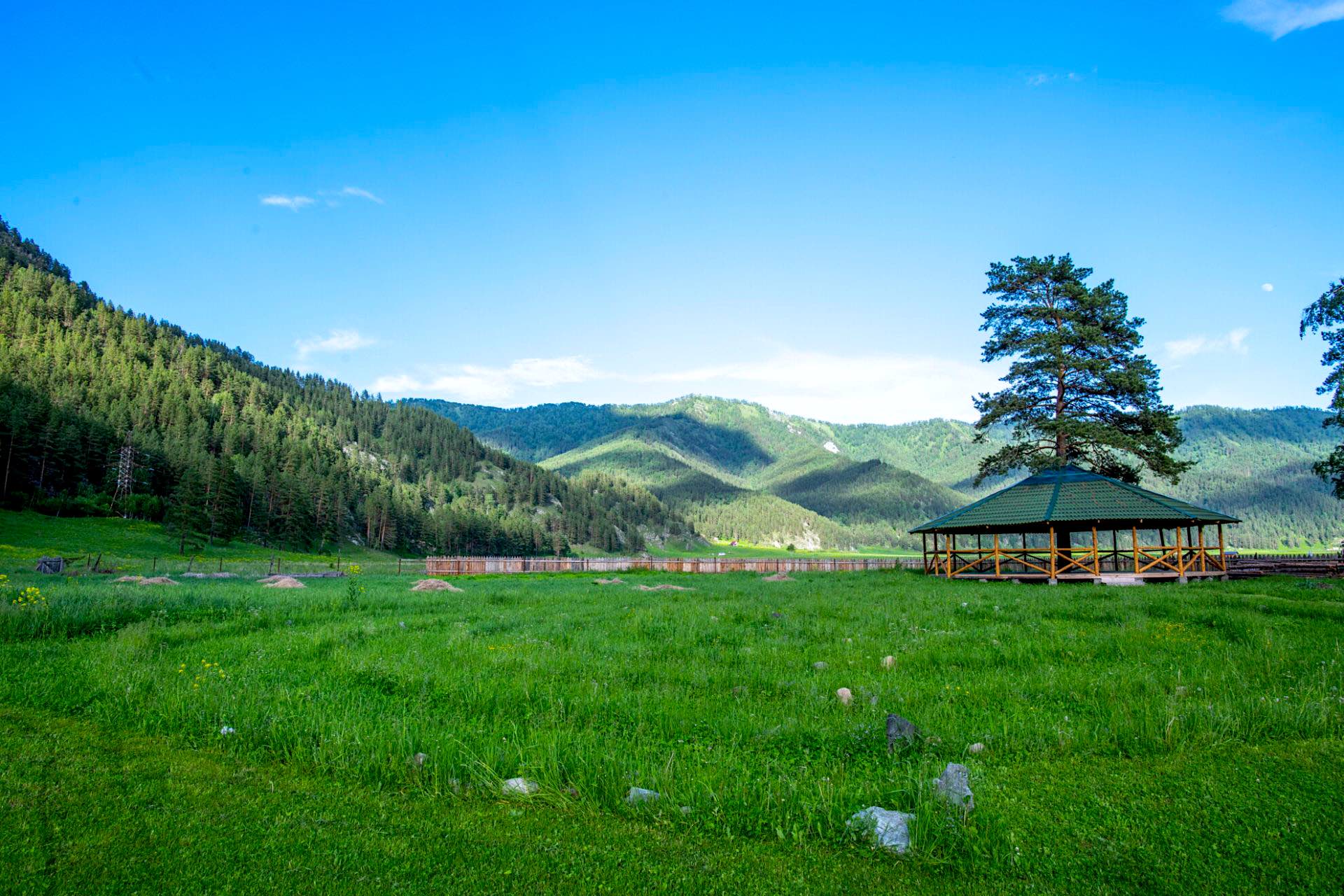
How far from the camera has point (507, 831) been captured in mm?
4977

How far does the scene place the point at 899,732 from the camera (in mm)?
6629

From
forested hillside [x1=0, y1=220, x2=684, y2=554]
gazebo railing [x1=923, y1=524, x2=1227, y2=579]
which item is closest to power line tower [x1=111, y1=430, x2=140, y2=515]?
forested hillside [x1=0, y1=220, x2=684, y2=554]

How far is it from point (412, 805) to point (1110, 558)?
153ft

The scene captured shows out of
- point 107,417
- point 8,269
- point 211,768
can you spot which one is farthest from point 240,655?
point 8,269

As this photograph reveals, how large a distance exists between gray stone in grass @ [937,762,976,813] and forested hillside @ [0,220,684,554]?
250ft

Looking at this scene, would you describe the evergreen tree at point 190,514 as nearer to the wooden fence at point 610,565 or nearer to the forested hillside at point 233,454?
the forested hillside at point 233,454

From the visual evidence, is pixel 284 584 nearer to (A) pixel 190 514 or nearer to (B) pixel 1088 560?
(B) pixel 1088 560

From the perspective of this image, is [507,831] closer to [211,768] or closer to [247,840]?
[247,840]

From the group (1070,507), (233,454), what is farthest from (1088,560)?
(233,454)

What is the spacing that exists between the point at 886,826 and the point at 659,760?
225 centimetres

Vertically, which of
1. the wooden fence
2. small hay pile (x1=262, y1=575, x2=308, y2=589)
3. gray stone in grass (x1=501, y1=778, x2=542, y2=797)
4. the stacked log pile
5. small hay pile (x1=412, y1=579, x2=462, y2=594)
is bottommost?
the wooden fence

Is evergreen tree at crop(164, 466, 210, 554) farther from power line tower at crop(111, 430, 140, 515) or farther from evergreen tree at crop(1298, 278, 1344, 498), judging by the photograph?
evergreen tree at crop(1298, 278, 1344, 498)

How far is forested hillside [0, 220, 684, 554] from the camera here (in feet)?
241

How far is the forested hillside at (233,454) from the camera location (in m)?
73.3
